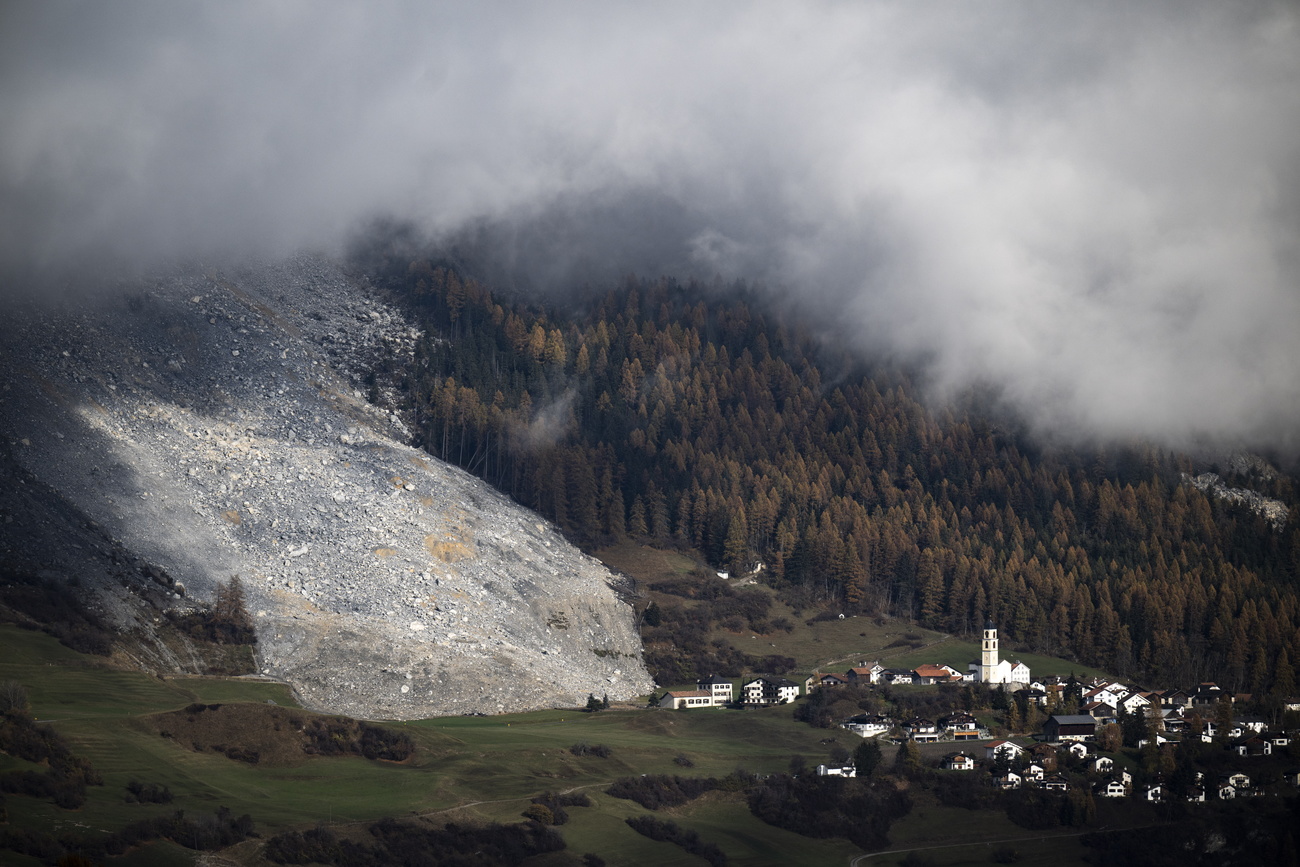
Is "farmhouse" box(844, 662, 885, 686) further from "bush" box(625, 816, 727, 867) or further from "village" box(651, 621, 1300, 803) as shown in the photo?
"bush" box(625, 816, 727, 867)

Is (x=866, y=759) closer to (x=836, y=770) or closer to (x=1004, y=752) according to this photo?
(x=836, y=770)

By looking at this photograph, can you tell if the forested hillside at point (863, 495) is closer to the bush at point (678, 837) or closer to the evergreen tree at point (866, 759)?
the evergreen tree at point (866, 759)

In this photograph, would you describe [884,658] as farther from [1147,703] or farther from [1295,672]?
[1295,672]

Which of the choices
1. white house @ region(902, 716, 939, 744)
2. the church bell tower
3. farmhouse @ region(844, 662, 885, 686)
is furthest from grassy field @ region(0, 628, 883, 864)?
the church bell tower

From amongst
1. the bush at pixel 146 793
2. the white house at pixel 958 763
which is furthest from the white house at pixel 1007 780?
the bush at pixel 146 793

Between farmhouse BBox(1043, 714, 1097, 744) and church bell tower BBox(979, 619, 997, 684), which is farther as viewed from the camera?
church bell tower BBox(979, 619, 997, 684)

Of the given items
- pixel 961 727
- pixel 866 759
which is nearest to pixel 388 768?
pixel 866 759
